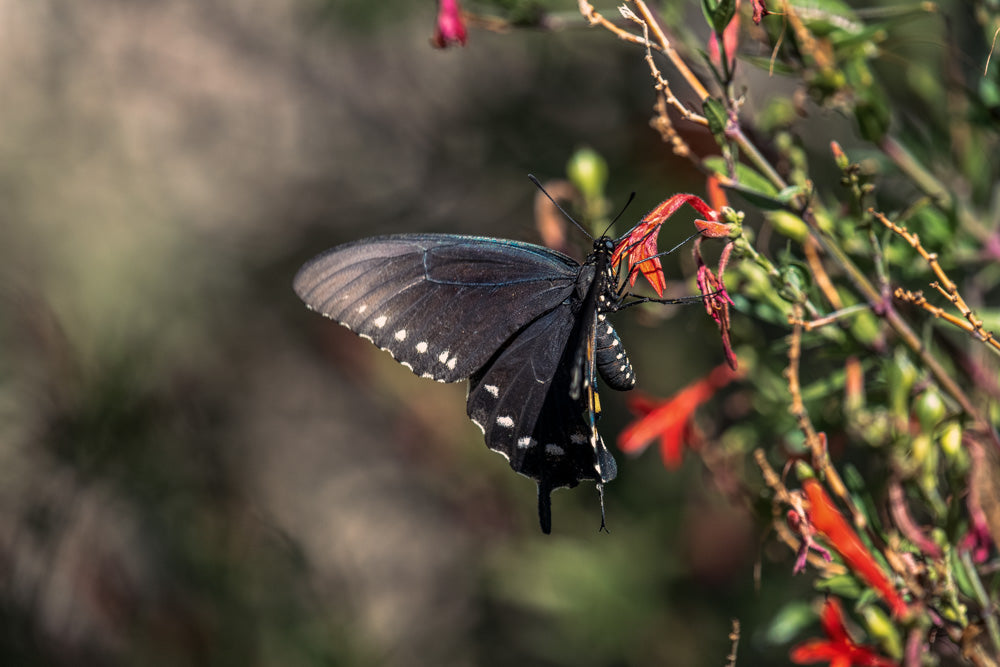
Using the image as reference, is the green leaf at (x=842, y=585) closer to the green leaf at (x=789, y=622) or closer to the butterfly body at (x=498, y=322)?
the green leaf at (x=789, y=622)

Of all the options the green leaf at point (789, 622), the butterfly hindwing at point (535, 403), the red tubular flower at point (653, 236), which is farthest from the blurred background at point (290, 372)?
the red tubular flower at point (653, 236)

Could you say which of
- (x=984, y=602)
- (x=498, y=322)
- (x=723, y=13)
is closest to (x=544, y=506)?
(x=498, y=322)

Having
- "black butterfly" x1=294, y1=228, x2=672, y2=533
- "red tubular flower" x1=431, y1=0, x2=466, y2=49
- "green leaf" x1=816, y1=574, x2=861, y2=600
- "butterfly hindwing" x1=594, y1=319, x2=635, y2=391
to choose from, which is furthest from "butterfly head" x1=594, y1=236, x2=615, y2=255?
"green leaf" x1=816, y1=574, x2=861, y2=600

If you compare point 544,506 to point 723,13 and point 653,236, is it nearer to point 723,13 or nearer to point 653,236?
point 653,236

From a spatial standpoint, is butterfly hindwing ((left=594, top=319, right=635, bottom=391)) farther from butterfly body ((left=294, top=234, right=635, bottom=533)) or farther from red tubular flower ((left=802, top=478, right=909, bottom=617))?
red tubular flower ((left=802, top=478, right=909, bottom=617))

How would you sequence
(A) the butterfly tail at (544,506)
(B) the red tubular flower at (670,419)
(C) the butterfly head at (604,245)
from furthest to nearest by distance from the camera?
(B) the red tubular flower at (670,419) → (C) the butterfly head at (604,245) → (A) the butterfly tail at (544,506)

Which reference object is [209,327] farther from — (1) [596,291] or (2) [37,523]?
(1) [596,291]

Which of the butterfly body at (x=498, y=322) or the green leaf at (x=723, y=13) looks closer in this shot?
the green leaf at (x=723, y=13)
